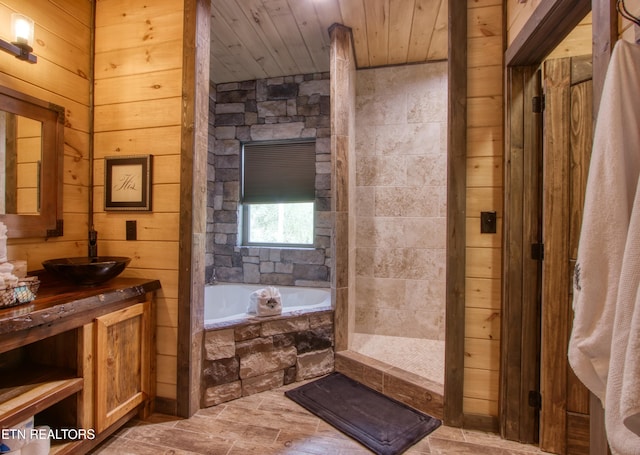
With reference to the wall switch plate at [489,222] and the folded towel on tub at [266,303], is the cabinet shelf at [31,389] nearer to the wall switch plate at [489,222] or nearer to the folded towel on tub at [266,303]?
the folded towel on tub at [266,303]

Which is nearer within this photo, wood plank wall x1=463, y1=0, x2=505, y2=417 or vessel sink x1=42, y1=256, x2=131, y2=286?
vessel sink x1=42, y1=256, x2=131, y2=286

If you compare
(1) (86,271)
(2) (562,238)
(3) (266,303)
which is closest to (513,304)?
(2) (562,238)

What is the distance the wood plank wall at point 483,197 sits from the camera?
180cm

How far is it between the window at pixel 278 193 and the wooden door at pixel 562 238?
2.14 m

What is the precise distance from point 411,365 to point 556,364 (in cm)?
93

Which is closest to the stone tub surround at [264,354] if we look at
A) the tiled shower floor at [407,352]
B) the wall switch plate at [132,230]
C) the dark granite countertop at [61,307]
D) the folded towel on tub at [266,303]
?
the folded towel on tub at [266,303]

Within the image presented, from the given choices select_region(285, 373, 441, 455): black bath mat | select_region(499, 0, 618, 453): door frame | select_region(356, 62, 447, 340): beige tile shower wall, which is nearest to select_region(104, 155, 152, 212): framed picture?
select_region(285, 373, 441, 455): black bath mat

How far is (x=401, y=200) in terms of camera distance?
9.71 ft

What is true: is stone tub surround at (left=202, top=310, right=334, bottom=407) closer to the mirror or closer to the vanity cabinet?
the vanity cabinet

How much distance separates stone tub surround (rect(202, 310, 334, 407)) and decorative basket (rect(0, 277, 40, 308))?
938mm

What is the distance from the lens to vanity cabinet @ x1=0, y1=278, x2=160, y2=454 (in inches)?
50.5

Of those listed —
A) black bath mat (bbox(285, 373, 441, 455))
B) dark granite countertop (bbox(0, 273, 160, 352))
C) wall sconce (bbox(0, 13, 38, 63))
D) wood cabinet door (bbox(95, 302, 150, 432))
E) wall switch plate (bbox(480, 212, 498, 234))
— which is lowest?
black bath mat (bbox(285, 373, 441, 455))

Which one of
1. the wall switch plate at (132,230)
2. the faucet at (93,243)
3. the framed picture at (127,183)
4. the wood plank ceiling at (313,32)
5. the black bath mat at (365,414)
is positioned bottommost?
the black bath mat at (365,414)

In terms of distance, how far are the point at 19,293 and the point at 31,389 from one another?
0.44 metres
